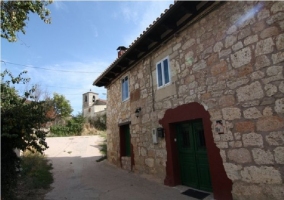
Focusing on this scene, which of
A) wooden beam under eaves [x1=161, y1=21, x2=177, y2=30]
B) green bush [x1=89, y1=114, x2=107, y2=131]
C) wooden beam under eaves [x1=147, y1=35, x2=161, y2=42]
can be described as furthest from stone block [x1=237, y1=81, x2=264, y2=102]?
green bush [x1=89, y1=114, x2=107, y2=131]

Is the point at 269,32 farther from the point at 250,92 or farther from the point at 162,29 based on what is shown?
the point at 162,29

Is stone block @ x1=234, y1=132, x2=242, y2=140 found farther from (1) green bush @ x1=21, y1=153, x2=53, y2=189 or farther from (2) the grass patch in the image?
(1) green bush @ x1=21, y1=153, x2=53, y2=189

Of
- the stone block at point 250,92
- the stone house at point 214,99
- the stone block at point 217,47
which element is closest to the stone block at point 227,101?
the stone house at point 214,99

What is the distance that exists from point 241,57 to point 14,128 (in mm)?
5104

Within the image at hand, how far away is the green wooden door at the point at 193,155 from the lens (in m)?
5.27

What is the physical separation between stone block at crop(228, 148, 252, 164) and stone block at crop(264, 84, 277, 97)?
1213 mm

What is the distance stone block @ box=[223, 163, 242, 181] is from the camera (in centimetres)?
417

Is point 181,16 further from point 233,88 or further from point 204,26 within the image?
point 233,88

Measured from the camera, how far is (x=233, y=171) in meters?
4.26

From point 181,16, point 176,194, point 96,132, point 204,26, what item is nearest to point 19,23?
point 181,16

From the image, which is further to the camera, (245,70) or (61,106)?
(61,106)

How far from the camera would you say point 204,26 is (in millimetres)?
5168

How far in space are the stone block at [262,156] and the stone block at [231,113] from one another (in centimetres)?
75

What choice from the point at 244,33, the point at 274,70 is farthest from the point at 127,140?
the point at 274,70
